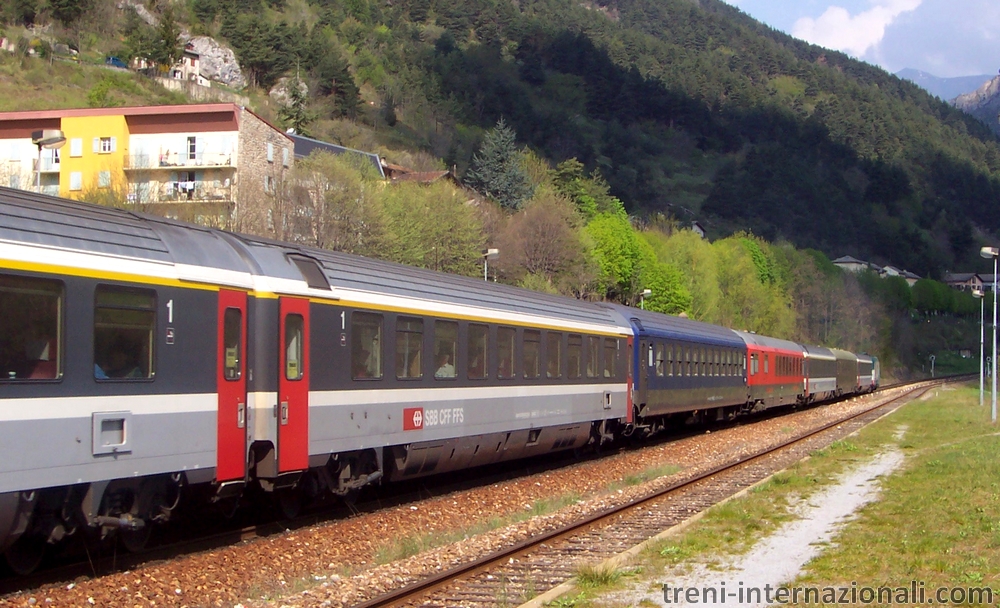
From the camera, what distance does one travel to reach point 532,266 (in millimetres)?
64500

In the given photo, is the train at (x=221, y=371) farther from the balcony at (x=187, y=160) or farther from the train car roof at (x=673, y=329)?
the balcony at (x=187, y=160)

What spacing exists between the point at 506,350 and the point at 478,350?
1.14 meters

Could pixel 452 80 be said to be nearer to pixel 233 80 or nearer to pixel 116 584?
pixel 233 80

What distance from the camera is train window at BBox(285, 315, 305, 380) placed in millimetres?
12641

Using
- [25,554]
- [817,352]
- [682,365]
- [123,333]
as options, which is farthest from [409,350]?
[817,352]

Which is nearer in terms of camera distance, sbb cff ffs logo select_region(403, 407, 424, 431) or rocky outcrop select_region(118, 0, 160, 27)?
sbb cff ffs logo select_region(403, 407, 424, 431)

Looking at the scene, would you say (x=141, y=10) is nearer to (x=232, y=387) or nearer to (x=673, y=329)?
(x=673, y=329)

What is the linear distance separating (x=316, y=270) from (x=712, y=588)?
662cm

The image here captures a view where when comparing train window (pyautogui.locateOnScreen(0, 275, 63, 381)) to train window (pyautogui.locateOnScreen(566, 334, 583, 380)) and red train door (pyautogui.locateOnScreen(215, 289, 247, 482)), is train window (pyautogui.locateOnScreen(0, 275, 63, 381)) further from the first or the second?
train window (pyautogui.locateOnScreen(566, 334, 583, 380))

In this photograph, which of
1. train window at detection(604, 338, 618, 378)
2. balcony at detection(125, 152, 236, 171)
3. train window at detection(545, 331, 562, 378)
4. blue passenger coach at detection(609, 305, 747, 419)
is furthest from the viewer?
balcony at detection(125, 152, 236, 171)

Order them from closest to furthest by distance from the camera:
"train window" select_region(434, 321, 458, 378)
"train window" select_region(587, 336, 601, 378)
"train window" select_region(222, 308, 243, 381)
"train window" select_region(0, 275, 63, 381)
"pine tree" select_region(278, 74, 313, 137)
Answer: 1. "train window" select_region(0, 275, 63, 381)
2. "train window" select_region(222, 308, 243, 381)
3. "train window" select_region(434, 321, 458, 378)
4. "train window" select_region(587, 336, 601, 378)
5. "pine tree" select_region(278, 74, 313, 137)

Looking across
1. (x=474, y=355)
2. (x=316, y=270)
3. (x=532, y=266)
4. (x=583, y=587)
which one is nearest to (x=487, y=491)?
(x=474, y=355)

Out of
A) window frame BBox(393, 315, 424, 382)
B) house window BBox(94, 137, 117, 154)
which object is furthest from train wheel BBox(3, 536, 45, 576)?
house window BBox(94, 137, 117, 154)

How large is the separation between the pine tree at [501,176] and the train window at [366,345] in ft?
236
